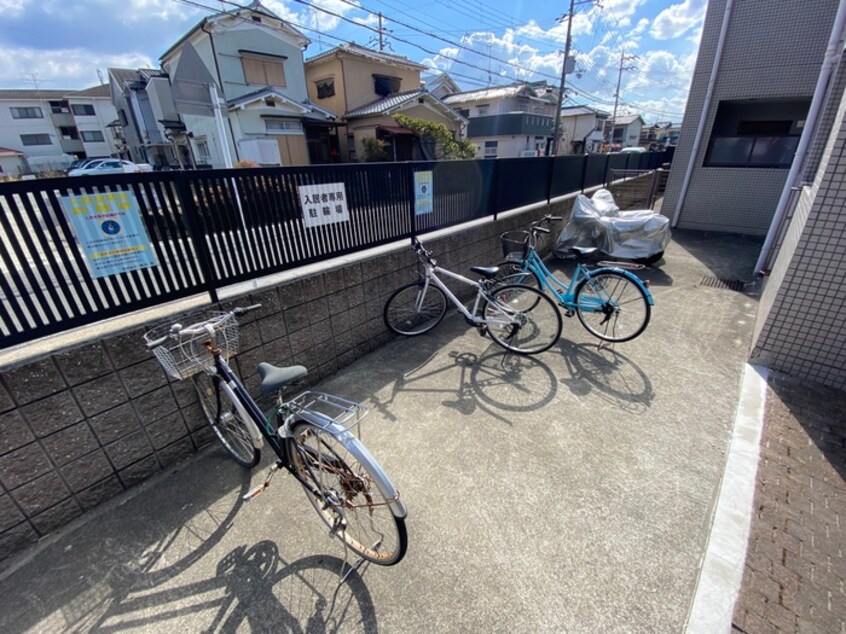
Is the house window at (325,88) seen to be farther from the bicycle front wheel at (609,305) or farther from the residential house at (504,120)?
the bicycle front wheel at (609,305)

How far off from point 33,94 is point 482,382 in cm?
5334

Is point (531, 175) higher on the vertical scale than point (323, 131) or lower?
lower

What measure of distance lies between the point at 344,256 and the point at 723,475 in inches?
129

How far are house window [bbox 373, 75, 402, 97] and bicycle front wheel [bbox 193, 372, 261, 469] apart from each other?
22.0 m

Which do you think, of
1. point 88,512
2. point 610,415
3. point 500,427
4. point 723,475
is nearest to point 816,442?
point 723,475

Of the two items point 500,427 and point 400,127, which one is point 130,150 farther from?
point 500,427

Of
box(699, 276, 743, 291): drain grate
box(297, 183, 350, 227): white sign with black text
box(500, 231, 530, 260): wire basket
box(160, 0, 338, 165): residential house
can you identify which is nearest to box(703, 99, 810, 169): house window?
box(699, 276, 743, 291): drain grate

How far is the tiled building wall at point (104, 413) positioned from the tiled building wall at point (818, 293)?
3824 mm

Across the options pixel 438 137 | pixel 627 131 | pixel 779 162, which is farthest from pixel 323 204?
pixel 627 131

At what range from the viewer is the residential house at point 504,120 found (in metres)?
28.0

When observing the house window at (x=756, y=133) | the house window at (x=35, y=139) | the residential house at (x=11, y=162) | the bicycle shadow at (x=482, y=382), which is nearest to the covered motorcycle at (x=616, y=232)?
the bicycle shadow at (x=482, y=382)

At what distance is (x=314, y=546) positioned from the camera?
196 cm

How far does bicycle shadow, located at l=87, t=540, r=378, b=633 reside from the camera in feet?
5.34

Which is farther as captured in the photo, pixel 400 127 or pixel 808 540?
pixel 400 127
